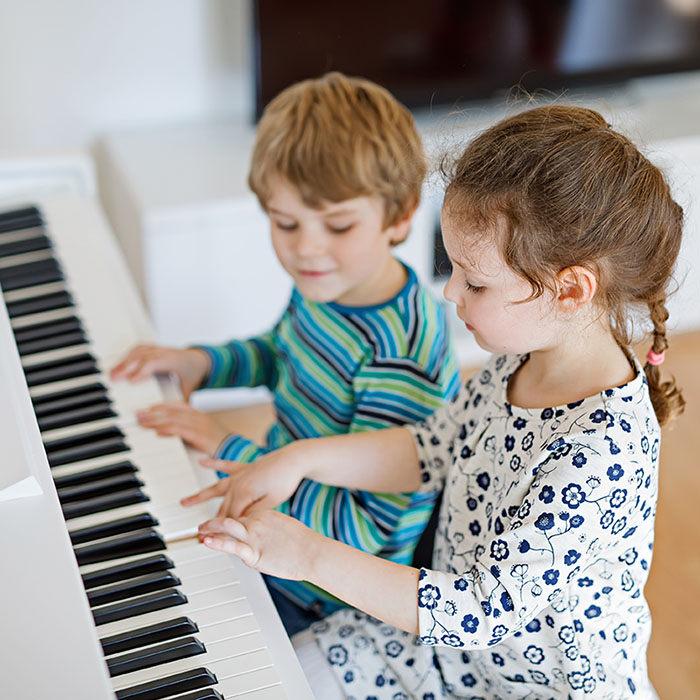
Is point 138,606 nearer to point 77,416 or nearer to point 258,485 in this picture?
point 258,485

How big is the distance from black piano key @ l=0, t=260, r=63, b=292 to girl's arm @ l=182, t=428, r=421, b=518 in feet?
1.54

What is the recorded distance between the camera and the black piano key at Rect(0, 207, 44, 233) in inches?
61.0

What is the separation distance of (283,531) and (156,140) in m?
1.75

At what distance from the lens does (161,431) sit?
1.22 metres

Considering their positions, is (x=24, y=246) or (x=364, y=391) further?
(x=24, y=246)

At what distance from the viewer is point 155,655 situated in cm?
89

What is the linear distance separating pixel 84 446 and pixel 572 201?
0.66m

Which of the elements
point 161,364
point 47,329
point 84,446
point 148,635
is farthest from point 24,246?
point 148,635

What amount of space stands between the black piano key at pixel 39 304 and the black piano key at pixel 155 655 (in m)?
0.65

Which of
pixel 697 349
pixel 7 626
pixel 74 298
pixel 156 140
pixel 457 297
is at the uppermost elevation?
pixel 457 297

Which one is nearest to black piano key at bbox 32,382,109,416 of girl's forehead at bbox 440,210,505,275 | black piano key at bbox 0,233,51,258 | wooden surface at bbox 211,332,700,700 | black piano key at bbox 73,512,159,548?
black piano key at bbox 73,512,159,548

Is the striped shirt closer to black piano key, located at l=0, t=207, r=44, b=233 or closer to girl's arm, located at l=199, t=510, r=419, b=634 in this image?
girl's arm, located at l=199, t=510, r=419, b=634

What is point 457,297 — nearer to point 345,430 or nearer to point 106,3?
point 345,430

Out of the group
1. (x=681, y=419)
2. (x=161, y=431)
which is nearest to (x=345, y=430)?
(x=161, y=431)
